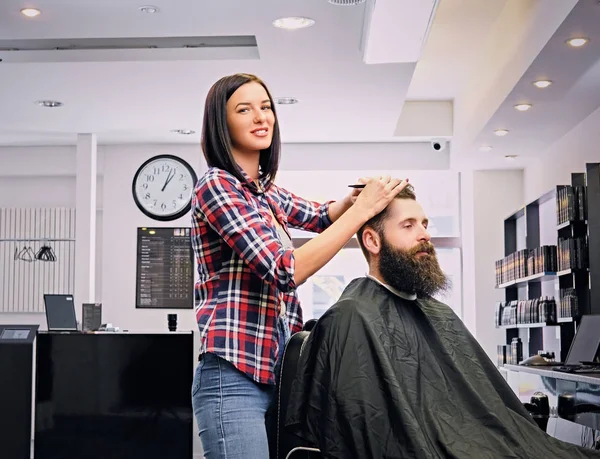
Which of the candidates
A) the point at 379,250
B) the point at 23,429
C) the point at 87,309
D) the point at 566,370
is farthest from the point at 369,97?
the point at 379,250

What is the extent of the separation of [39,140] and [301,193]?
2.69 meters

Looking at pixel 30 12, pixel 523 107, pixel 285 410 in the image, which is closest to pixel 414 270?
pixel 285 410

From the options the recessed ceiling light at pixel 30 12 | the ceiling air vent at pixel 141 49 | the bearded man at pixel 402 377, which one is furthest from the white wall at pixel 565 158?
the bearded man at pixel 402 377

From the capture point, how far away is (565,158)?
7.08 meters

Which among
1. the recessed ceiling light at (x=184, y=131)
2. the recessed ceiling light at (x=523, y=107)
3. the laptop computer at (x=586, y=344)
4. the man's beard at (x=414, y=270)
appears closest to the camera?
the man's beard at (x=414, y=270)

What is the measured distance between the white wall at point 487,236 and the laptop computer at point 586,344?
3.43m

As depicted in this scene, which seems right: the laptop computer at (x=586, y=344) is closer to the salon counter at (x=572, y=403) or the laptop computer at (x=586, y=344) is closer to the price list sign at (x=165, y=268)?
the salon counter at (x=572, y=403)

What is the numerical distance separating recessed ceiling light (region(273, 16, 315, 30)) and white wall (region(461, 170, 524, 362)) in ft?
13.6

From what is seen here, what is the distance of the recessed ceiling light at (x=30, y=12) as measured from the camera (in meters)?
4.88

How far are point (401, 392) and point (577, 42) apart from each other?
3591 mm

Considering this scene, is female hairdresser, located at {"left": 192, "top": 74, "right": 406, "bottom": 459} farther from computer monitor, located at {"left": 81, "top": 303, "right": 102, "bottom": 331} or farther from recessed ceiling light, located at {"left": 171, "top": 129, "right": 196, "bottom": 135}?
recessed ceiling light, located at {"left": 171, "top": 129, "right": 196, "bottom": 135}

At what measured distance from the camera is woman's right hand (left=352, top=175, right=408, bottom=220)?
1.58 metres

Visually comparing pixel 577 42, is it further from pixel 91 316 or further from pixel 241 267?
pixel 241 267

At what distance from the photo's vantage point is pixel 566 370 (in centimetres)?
419
